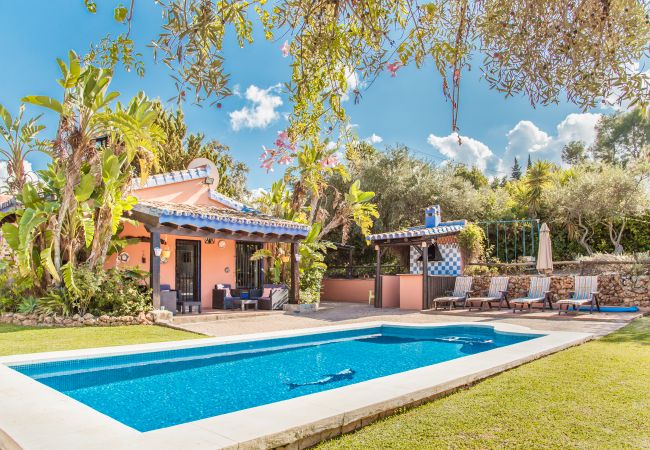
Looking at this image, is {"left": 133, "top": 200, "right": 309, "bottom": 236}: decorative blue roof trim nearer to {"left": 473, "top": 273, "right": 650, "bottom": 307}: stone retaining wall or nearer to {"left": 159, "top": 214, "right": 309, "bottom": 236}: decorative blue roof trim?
{"left": 159, "top": 214, "right": 309, "bottom": 236}: decorative blue roof trim

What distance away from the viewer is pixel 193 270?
1811 cm

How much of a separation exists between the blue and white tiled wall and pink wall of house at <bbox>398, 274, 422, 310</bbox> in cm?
277

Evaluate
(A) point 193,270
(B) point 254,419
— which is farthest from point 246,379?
(A) point 193,270

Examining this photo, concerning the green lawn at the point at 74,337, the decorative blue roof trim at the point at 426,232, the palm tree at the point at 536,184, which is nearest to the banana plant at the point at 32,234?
the green lawn at the point at 74,337

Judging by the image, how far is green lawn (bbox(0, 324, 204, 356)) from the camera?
30.6ft

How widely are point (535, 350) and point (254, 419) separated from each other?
5.71m

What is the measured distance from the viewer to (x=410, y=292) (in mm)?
19672

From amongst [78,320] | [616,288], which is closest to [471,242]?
[616,288]

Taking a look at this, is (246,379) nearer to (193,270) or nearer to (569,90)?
(569,90)

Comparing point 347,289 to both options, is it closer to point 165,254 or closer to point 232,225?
point 232,225

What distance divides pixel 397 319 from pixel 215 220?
6.57 meters

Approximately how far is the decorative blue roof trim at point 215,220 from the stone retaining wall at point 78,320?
2.81 meters

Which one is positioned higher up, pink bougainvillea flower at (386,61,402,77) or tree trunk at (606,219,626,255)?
pink bougainvillea flower at (386,61,402,77)

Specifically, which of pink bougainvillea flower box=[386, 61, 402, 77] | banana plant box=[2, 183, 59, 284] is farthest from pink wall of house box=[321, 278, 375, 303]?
pink bougainvillea flower box=[386, 61, 402, 77]
